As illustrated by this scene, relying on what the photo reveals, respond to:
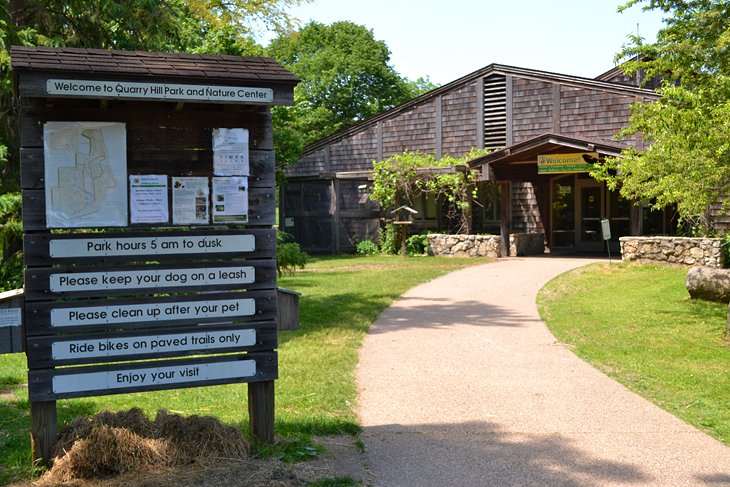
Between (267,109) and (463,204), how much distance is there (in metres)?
18.8

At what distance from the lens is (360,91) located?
53.5m

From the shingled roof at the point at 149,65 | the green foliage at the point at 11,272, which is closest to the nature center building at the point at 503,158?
the green foliage at the point at 11,272

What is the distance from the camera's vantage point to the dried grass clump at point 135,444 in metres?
4.80

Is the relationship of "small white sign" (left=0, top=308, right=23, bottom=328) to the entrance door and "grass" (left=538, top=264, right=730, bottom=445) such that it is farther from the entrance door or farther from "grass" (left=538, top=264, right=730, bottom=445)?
the entrance door

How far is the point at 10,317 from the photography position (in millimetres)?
4879

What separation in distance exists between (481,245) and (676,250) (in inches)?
232

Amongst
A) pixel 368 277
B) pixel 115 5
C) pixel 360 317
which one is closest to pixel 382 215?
pixel 368 277

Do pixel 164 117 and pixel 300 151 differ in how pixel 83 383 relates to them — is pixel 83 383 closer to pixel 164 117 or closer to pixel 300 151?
pixel 164 117

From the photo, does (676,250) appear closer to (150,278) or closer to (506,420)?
(506,420)

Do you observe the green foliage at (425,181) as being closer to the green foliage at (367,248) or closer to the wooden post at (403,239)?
the wooden post at (403,239)

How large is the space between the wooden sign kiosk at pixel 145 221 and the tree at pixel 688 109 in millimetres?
6375

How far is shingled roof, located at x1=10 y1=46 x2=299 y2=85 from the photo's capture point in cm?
477

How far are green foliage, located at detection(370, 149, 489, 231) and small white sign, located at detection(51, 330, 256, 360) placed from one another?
62.5 ft

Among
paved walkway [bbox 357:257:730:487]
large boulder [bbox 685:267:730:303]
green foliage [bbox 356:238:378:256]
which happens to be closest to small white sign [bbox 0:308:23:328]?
paved walkway [bbox 357:257:730:487]
